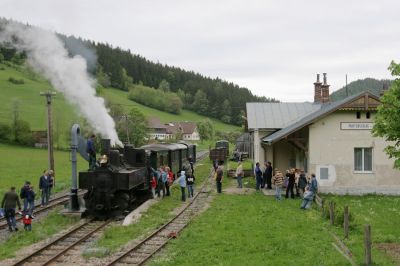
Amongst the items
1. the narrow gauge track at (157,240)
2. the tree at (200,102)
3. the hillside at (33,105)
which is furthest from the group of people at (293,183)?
the tree at (200,102)

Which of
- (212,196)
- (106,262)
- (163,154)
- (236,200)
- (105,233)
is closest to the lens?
(106,262)

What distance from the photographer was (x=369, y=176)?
23.5m

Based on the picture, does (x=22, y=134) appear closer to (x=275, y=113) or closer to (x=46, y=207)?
(x=275, y=113)

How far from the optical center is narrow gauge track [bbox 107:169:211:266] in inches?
451

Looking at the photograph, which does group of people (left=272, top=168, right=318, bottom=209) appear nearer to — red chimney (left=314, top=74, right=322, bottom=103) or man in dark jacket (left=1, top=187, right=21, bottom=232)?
man in dark jacket (left=1, top=187, right=21, bottom=232)

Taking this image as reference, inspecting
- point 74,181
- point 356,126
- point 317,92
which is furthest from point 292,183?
point 317,92

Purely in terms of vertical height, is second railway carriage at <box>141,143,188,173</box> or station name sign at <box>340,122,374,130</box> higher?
A: station name sign at <box>340,122,374,130</box>

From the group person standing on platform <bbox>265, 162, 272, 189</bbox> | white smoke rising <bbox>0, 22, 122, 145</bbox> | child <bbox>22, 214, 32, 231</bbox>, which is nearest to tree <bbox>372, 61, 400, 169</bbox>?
child <bbox>22, 214, 32, 231</bbox>

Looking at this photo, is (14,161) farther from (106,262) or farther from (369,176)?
(106,262)

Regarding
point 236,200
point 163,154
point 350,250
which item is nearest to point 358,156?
point 236,200

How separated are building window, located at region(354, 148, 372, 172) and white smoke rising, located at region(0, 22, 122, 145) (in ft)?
37.1

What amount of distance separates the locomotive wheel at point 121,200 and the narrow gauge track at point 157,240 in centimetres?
206

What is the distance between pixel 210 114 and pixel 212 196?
383 feet

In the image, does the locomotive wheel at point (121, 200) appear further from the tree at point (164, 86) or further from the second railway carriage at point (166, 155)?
the tree at point (164, 86)
